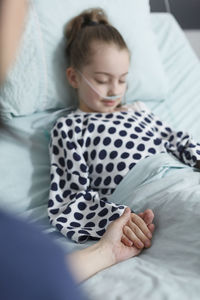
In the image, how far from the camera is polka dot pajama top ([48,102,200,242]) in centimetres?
134

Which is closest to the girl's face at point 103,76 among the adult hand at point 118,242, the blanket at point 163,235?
the blanket at point 163,235

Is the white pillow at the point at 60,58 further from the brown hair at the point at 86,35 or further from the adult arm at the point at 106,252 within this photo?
the adult arm at the point at 106,252

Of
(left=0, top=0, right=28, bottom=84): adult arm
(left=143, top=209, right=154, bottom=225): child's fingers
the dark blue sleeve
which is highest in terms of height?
(left=0, top=0, right=28, bottom=84): adult arm

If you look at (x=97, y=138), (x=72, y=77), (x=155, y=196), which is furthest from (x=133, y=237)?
(x=72, y=77)

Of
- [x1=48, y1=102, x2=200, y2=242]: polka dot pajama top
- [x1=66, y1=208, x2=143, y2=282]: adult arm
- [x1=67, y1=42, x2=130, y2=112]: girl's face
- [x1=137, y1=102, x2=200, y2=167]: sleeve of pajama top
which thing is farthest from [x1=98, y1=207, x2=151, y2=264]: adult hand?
[x1=67, y1=42, x2=130, y2=112]: girl's face

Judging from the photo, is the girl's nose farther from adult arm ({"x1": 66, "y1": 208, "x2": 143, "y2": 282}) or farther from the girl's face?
adult arm ({"x1": 66, "y1": 208, "x2": 143, "y2": 282})

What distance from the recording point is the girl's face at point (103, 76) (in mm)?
1573

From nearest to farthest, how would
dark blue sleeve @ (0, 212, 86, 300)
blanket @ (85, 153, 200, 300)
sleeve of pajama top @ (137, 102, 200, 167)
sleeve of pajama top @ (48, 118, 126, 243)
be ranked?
1. dark blue sleeve @ (0, 212, 86, 300)
2. blanket @ (85, 153, 200, 300)
3. sleeve of pajama top @ (48, 118, 126, 243)
4. sleeve of pajama top @ (137, 102, 200, 167)

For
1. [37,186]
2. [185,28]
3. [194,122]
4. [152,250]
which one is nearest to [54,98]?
[37,186]

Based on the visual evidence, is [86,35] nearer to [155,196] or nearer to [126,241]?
[155,196]

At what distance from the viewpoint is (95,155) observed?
4.81 ft

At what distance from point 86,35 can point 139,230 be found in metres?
0.77

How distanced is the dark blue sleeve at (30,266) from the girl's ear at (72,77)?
49.8 inches

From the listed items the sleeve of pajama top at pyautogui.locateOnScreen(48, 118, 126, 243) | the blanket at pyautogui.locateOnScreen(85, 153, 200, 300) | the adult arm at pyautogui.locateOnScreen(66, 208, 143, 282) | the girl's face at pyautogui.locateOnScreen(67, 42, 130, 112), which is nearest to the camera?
the blanket at pyautogui.locateOnScreen(85, 153, 200, 300)
